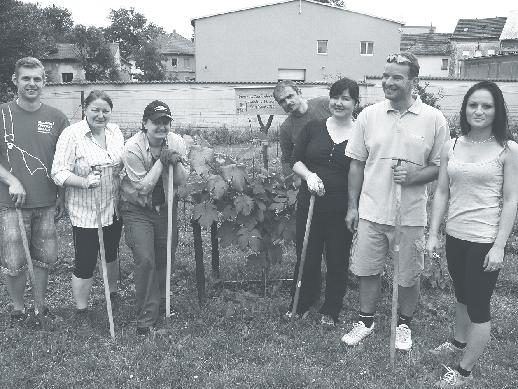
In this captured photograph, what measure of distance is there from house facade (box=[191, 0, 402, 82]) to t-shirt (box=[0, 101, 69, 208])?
2479cm

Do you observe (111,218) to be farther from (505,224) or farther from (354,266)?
(505,224)

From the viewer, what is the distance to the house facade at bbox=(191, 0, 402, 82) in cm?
2817

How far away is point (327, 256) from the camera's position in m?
4.13

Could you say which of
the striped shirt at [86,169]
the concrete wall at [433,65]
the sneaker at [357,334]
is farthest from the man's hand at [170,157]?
the concrete wall at [433,65]

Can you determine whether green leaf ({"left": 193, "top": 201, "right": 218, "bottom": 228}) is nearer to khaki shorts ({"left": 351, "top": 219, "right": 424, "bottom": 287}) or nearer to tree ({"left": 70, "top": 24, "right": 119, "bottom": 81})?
khaki shorts ({"left": 351, "top": 219, "right": 424, "bottom": 287})

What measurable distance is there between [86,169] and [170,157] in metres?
0.63

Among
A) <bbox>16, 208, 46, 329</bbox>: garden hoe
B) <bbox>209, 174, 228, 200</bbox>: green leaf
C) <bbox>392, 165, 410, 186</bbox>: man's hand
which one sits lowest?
<bbox>16, 208, 46, 329</bbox>: garden hoe

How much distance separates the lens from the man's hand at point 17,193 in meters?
3.80

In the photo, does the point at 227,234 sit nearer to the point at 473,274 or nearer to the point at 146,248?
the point at 146,248

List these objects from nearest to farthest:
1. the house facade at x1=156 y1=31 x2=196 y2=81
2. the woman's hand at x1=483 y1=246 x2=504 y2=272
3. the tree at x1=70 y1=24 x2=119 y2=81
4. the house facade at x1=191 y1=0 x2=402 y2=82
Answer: the woman's hand at x1=483 y1=246 x2=504 y2=272
the house facade at x1=191 y1=0 x2=402 y2=82
the tree at x1=70 y1=24 x2=119 y2=81
the house facade at x1=156 y1=31 x2=196 y2=81

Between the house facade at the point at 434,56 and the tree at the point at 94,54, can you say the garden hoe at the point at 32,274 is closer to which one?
the tree at the point at 94,54

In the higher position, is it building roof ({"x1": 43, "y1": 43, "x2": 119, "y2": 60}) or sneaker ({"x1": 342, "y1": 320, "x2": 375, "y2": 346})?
building roof ({"x1": 43, "y1": 43, "x2": 119, "y2": 60})

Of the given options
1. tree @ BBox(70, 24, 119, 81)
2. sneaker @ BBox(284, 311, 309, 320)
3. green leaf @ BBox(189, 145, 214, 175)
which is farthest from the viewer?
tree @ BBox(70, 24, 119, 81)

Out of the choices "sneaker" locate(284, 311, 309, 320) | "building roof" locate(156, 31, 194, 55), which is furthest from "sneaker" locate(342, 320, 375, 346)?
"building roof" locate(156, 31, 194, 55)
